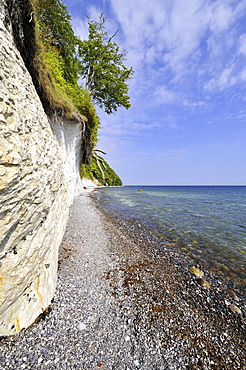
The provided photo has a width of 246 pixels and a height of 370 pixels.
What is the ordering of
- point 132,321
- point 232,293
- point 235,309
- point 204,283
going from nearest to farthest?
point 132,321 → point 235,309 → point 232,293 → point 204,283

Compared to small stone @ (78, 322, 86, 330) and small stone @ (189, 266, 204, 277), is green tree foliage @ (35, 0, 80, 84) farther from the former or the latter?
small stone @ (189, 266, 204, 277)

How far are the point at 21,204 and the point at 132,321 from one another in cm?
340

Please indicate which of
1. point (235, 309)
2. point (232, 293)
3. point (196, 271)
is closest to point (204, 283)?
point (196, 271)

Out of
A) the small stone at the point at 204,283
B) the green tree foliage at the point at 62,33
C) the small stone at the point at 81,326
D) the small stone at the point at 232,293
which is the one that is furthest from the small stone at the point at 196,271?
the green tree foliage at the point at 62,33

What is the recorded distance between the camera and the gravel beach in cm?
252

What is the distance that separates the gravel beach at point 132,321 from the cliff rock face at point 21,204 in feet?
1.50

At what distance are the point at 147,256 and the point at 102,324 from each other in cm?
345

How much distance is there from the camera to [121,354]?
2.64 m

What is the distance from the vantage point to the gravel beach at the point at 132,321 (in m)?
2.52

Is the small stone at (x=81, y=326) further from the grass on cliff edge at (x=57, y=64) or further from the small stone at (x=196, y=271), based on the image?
the grass on cliff edge at (x=57, y=64)

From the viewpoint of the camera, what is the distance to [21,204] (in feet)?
7.76

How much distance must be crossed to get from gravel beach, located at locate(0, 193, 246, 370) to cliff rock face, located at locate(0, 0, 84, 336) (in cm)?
46

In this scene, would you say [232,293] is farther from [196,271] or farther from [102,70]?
[102,70]

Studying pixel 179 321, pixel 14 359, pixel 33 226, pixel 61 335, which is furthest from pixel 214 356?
pixel 33 226
